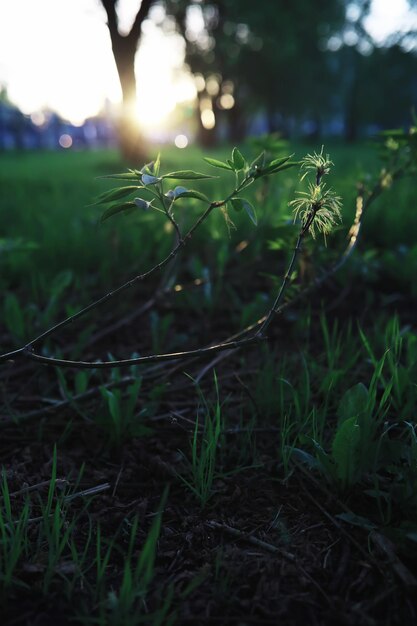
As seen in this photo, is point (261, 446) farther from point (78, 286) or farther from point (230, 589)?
point (78, 286)

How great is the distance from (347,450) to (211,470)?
313mm

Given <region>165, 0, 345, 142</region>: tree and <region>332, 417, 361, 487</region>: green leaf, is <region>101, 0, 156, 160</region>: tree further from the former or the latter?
<region>332, 417, 361, 487</region>: green leaf

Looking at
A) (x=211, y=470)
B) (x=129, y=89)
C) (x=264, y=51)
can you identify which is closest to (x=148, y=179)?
(x=211, y=470)

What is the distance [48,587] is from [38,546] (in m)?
0.09

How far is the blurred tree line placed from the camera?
12.9 meters

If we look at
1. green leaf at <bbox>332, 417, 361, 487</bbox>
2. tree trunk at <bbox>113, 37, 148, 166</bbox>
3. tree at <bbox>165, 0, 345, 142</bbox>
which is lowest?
green leaf at <bbox>332, 417, 361, 487</bbox>

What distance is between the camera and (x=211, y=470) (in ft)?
3.91

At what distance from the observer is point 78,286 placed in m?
2.39

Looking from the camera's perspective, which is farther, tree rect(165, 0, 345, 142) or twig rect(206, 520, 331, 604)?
tree rect(165, 0, 345, 142)

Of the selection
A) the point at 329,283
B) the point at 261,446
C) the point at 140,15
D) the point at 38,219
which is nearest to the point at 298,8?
the point at 140,15

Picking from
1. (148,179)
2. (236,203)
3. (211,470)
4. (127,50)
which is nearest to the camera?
(148,179)

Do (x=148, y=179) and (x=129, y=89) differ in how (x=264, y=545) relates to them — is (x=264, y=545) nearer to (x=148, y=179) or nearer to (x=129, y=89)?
(x=148, y=179)

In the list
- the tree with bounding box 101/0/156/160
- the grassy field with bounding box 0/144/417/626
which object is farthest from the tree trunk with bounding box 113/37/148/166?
the grassy field with bounding box 0/144/417/626

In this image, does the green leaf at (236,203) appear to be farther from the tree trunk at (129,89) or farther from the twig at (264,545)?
the tree trunk at (129,89)
